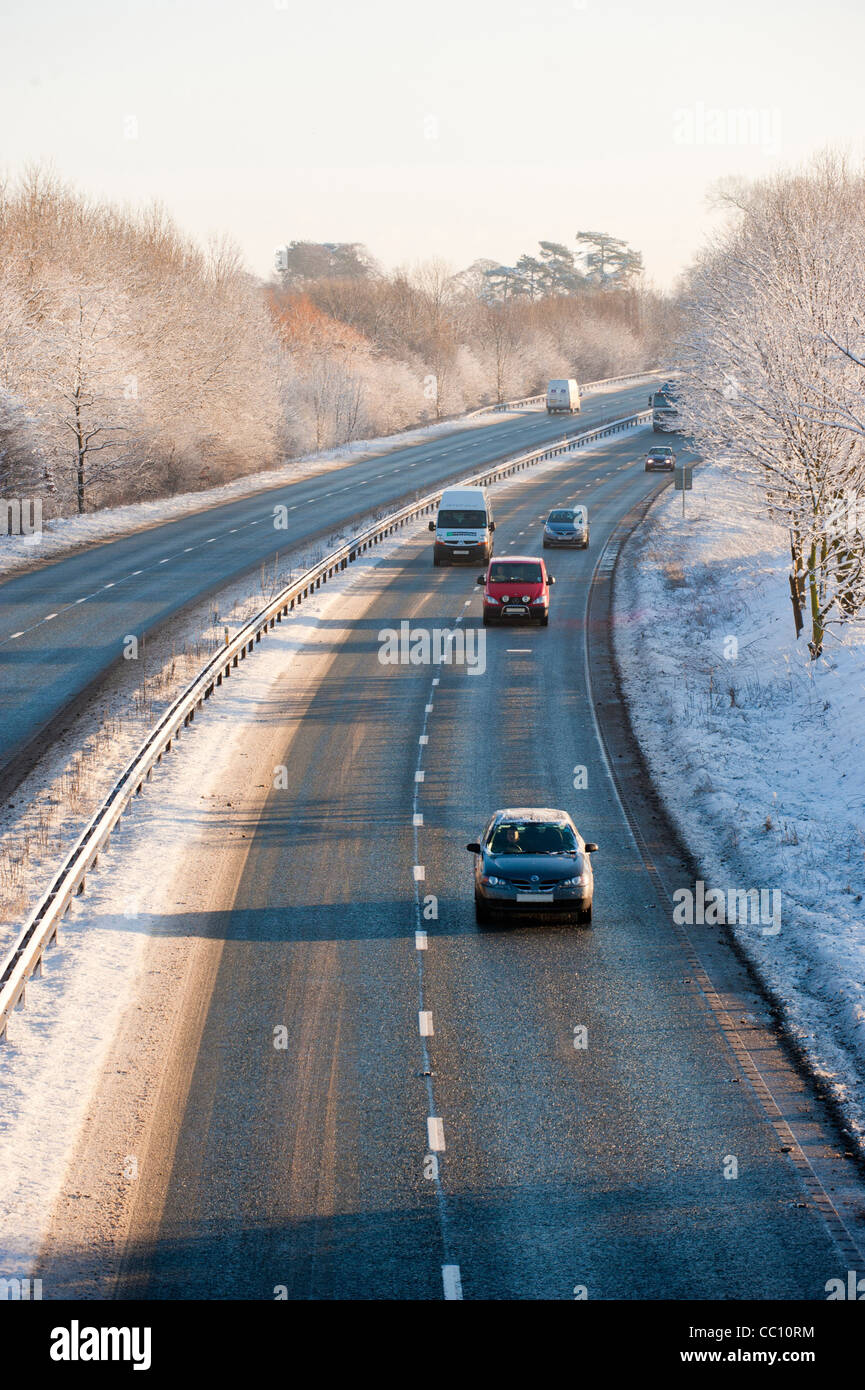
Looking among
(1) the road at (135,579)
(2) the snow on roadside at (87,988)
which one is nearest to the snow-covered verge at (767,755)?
(2) the snow on roadside at (87,988)

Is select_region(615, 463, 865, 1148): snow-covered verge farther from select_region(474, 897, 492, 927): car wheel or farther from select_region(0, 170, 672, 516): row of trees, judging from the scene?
select_region(0, 170, 672, 516): row of trees

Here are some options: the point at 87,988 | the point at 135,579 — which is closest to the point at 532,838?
the point at 87,988

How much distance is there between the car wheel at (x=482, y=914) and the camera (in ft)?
59.4

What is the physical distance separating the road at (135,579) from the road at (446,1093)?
849 centimetres

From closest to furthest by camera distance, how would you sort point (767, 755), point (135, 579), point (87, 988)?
1. point (87, 988)
2. point (767, 755)
3. point (135, 579)

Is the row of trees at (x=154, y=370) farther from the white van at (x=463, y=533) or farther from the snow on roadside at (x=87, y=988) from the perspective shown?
the snow on roadside at (x=87, y=988)

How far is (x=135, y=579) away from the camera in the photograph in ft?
152

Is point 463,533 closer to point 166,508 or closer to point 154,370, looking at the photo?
point 166,508

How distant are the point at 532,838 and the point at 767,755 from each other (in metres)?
11.0

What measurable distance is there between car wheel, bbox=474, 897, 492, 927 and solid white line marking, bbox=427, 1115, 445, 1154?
5.08 meters

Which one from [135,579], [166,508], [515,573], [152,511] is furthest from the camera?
[166,508]

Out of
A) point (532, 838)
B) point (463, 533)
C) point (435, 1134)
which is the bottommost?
point (435, 1134)

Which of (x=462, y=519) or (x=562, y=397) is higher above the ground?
(x=562, y=397)
